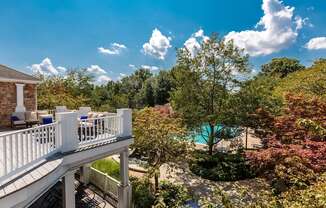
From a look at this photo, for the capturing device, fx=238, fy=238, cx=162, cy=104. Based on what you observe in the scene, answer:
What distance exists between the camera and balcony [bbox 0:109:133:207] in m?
4.24

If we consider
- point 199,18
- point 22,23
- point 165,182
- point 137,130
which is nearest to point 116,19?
point 199,18

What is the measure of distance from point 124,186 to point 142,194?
1243 millimetres

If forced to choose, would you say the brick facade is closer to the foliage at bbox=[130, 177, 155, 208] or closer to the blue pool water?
the foliage at bbox=[130, 177, 155, 208]

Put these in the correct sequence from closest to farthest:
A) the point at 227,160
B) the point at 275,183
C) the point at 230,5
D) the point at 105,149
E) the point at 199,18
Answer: the point at 105,149
the point at 275,183
the point at 227,160
the point at 230,5
the point at 199,18

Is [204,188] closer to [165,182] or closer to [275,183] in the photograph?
[165,182]

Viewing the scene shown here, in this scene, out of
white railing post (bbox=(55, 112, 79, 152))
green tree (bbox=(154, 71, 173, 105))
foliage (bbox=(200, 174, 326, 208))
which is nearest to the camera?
foliage (bbox=(200, 174, 326, 208))

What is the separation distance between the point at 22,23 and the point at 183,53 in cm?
1391

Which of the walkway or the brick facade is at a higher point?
the brick facade

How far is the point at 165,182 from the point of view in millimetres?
11570

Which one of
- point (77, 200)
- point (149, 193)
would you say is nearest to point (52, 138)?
point (77, 200)

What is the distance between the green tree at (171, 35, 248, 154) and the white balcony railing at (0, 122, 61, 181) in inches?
391

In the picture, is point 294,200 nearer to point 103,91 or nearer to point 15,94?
point 15,94

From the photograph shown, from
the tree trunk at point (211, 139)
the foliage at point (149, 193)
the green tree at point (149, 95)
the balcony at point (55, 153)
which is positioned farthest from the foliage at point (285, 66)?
the balcony at point (55, 153)

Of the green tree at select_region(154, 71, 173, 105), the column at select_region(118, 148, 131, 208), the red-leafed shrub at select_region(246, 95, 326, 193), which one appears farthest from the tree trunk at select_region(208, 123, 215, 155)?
the green tree at select_region(154, 71, 173, 105)
